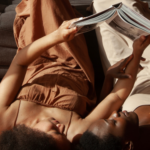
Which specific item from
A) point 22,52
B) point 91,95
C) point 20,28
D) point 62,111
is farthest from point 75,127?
point 20,28

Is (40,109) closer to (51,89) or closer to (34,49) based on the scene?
(51,89)

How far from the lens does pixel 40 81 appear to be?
0.86 m

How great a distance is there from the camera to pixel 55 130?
680mm

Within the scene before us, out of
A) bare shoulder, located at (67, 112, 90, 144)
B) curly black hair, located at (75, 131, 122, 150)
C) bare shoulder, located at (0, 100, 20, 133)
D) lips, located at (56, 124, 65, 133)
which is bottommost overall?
bare shoulder, located at (67, 112, 90, 144)

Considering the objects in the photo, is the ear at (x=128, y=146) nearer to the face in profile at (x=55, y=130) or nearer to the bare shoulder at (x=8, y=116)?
the face in profile at (x=55, y=130)

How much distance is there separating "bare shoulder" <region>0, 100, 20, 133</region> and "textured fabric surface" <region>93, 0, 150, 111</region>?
63 cm

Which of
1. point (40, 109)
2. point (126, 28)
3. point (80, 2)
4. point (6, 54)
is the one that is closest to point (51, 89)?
point (40, 109)

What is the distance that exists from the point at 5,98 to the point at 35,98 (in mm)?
136

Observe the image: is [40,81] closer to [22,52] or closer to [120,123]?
[22,52]

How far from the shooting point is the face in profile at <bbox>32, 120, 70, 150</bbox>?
2.08ft

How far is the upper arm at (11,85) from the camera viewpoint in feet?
2.44

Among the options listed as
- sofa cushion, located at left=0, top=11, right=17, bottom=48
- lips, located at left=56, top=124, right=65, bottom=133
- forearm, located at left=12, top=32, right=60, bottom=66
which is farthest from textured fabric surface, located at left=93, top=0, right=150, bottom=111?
sofa cushion, located at left=0, top=11, right=17, bottom=48

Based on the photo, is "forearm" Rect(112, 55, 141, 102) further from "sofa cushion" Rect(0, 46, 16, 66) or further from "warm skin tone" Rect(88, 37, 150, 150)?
"sofa cushion" Rect(0, 46, 16, 66)

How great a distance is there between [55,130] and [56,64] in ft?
1.44
